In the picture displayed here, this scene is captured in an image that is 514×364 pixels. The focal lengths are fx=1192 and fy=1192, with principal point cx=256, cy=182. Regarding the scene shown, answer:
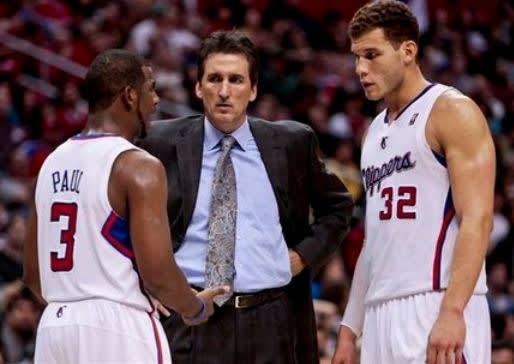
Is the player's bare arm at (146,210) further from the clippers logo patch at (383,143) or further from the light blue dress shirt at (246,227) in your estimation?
the clippers logo patch at (383,143)

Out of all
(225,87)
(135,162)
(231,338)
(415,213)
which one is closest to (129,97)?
(135,162)

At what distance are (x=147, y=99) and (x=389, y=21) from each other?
110 centimetres

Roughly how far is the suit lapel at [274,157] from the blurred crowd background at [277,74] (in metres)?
3.45

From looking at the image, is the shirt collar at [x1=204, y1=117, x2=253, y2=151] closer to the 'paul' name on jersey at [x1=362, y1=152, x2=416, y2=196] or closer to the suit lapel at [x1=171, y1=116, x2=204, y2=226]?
the suit lapel at [x1=171, y1=116, x2=204, y2=226]

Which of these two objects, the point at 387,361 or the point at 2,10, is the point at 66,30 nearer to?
the point at 2,10

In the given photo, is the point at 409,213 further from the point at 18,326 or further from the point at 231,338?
the point at 18,326

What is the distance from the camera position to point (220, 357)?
5641 mm

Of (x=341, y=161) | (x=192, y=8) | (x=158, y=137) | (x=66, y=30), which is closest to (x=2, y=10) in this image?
(x=66, y=30)

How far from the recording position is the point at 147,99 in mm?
4973

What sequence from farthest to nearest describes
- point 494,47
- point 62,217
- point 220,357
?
1. point 494,47
2. point 220,357
3. point 62,217

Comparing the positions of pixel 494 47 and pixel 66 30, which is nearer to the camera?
pixel 66 30

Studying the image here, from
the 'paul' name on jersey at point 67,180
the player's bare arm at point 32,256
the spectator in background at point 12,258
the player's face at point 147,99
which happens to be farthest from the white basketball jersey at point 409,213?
the spectator in background at point 12,258

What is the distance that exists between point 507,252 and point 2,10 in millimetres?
6578

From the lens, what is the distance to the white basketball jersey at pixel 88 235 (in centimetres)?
472
